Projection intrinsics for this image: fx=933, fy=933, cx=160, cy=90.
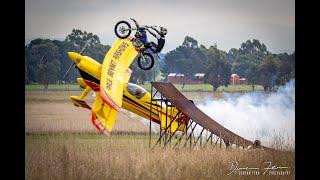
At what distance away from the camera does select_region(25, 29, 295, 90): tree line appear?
11430mm

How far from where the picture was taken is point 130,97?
11656mm

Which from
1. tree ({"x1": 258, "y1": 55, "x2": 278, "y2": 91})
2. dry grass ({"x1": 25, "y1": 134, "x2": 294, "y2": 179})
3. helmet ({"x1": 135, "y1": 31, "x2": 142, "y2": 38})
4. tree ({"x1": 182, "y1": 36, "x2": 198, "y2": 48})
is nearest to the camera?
dry grass ({"x1": 25, "y1": 134, "x2": 294, "y2": 179})

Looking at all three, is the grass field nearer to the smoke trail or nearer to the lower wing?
the lower wing

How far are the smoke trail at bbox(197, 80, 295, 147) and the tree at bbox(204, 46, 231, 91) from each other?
20 centimetres

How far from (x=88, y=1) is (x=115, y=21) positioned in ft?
1.36

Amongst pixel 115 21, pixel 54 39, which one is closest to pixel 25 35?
pixel 54 39

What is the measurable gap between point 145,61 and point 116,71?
38 cm

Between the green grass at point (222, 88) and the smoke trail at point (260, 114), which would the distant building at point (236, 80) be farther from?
the smoke trail at point (260, 114)

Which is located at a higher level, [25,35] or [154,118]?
[25,35]

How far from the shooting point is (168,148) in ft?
37.9

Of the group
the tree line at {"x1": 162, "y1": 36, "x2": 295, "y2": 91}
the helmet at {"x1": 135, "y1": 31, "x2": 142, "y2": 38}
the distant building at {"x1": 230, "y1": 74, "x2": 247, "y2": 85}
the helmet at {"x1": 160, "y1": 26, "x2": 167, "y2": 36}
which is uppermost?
the helmet at {"x1": 160, "y1": 26, "x2": 167, "y2": 36}

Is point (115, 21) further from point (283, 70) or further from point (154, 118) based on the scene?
point (283, 70)

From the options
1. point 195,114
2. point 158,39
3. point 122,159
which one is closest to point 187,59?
point 158,39

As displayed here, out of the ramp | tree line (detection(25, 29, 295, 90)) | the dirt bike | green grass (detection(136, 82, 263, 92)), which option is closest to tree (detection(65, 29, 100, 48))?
tree line (detection(25, 29, 295, 90))
